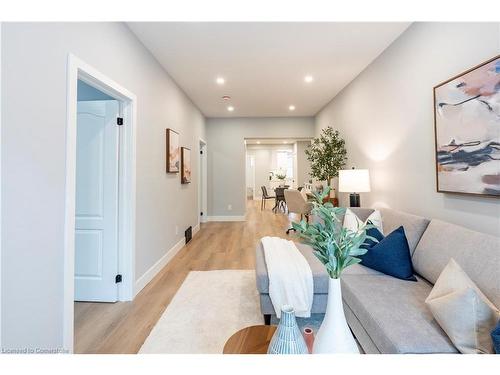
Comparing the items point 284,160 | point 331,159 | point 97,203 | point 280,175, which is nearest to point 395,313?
point 97,203

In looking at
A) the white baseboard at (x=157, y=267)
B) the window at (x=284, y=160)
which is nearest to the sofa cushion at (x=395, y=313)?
the white baseboard at (x=157, y=267)

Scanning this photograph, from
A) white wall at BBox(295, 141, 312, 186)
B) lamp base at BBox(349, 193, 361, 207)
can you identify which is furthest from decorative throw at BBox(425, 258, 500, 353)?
white wall at BBox(295, 141, 312, 186)

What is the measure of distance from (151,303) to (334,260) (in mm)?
2174

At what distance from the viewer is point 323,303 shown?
→ 2018 millimetres

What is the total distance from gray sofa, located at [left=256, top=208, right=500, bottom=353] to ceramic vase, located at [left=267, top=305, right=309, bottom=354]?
602 millimetres

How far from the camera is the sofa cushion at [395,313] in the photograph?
1.18m

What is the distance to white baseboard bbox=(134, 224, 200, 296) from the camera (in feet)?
8.88

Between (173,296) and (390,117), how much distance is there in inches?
129

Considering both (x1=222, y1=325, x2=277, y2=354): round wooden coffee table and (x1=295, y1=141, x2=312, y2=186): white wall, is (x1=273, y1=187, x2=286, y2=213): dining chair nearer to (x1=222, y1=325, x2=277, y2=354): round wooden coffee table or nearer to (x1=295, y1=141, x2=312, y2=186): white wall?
(x1=295, y1=141, x2=312, y2=186): white wall

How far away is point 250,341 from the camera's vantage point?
120 centimetres

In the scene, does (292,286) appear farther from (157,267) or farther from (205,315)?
(157,267)
